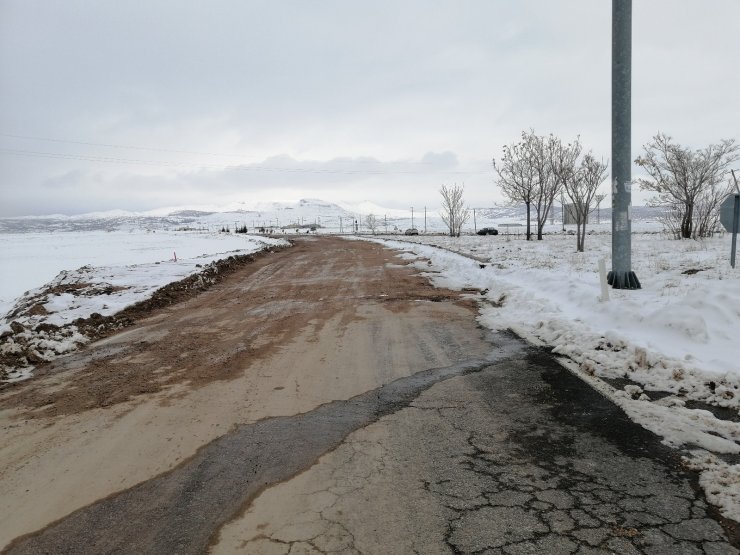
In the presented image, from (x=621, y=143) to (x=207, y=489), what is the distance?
8845 mm

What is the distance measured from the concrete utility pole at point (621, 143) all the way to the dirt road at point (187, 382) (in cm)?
295

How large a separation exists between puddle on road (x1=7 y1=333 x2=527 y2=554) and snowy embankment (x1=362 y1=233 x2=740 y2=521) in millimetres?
2346

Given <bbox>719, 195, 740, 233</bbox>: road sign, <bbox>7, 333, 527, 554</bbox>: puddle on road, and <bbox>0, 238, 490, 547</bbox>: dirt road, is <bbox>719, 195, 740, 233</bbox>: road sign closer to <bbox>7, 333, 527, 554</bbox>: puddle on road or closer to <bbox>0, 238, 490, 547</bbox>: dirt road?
<bbox>0, 238, 490, 547</bbox>: dirt road

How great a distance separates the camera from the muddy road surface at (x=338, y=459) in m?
2.77

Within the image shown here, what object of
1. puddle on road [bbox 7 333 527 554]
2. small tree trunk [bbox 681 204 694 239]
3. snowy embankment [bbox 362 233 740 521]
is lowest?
puddle on road [bbox 7 333 527 554]

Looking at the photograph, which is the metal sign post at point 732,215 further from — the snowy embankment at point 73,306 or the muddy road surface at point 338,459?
the snowy embankment at point 73,306

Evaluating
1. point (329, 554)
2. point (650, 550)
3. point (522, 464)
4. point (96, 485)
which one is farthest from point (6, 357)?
point (650, 550)

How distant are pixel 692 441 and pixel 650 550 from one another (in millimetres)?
1506

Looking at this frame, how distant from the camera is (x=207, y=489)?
334 centimetres

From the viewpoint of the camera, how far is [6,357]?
6836 millimetres

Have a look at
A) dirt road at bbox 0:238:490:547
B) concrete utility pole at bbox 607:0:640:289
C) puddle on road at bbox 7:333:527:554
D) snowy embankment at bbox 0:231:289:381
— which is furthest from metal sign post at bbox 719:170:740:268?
snowy embankment at bbox 0:231:289:381

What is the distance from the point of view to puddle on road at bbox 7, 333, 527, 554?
2.85 metres

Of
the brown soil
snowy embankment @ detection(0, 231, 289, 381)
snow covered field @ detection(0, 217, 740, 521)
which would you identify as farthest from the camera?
snowy embankment @ detection(0, 231, 289, 381)

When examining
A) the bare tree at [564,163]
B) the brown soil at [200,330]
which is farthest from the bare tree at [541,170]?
the brown soil at [200,330]
